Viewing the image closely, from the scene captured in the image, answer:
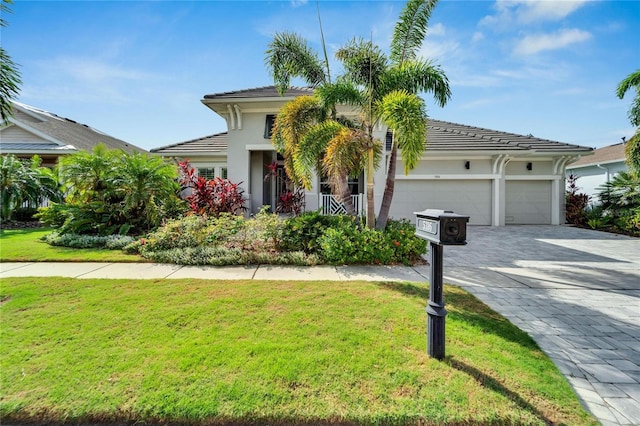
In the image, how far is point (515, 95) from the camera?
34.8 feet

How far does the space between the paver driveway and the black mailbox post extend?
1183mm

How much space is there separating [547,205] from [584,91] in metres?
5.64

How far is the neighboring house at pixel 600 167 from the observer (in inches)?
692

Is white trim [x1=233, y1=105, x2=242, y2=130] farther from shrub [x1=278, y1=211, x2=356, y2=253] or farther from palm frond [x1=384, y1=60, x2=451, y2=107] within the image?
palm frond [x1=384, y1=60, x2=451, y2=107]

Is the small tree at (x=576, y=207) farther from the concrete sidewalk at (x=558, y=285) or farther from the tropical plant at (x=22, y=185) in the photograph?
the tropical plant at (x=22, y=185)

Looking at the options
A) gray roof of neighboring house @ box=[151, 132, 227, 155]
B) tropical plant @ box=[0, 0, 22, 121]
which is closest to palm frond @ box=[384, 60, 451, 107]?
tropical plant @ box=[0, 0, 22, 121]

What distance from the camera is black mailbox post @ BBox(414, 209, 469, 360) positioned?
2.43 m

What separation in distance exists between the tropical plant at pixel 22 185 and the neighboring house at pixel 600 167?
30.0m

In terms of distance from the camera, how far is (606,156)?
62.0 feet

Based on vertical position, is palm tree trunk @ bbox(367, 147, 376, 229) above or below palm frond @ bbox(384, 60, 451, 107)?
below

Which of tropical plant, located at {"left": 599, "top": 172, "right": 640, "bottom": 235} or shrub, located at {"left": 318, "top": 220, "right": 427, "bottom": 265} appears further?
tropical plant, located at {"left": 599, "top": 172, "right": 640, "bottom": 235}

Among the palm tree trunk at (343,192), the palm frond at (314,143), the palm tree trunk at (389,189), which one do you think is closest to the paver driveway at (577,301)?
the palm tree trunk at (389,189)

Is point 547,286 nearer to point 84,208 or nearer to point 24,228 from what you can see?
point 84,208

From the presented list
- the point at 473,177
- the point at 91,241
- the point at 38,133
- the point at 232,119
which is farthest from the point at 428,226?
the point at 38,133
